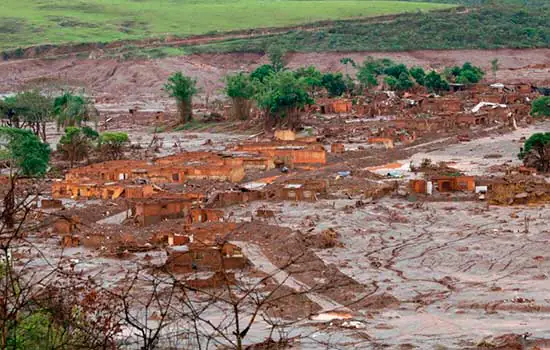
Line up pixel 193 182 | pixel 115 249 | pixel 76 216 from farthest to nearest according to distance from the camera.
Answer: pixel 193 182 → pixel 76 216 → pixel 115 249

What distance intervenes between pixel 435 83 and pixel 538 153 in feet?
134

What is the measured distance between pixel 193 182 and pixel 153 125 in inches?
1270

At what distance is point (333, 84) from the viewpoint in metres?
83.5

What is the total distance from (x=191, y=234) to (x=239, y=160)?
16.0m

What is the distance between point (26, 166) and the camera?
45188mm

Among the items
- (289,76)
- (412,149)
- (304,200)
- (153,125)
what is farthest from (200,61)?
(304,200)

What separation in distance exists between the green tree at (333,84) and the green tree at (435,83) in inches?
233

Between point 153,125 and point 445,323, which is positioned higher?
point 445,323

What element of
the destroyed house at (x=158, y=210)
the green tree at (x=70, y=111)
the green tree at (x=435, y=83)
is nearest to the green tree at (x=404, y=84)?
the green tree at (x=435, y=83)

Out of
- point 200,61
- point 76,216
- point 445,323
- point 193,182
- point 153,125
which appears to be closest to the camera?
point 445,323

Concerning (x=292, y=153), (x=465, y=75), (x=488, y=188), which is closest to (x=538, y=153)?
(x=488, y=188)

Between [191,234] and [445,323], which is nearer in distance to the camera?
Result: [445,323]

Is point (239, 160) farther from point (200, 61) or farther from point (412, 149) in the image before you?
point (200, 61)

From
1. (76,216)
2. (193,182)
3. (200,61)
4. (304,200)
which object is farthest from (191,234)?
(200,61)
